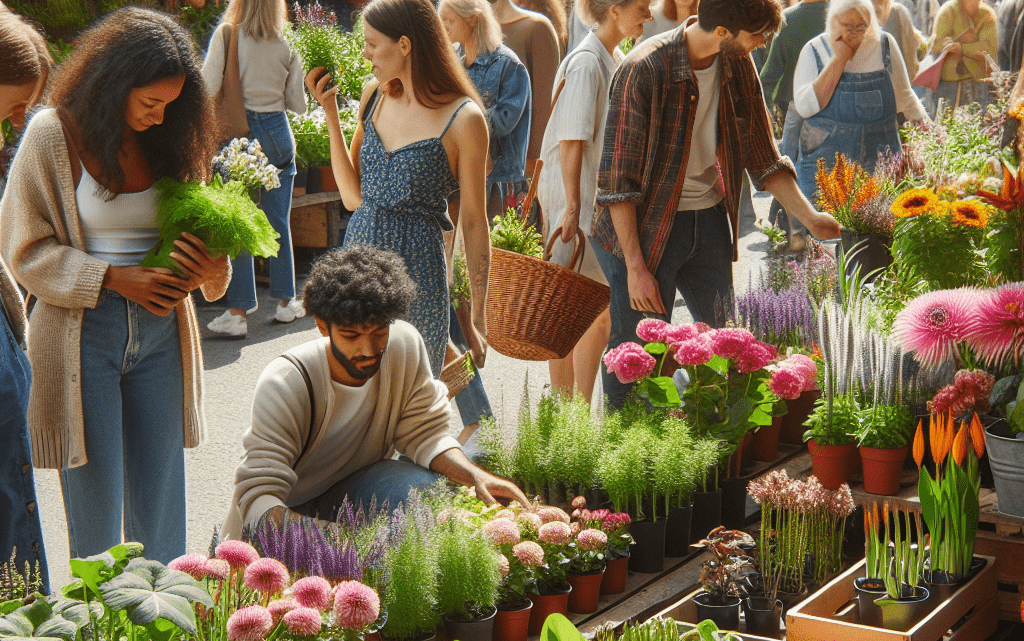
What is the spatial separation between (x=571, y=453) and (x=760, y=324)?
154cm

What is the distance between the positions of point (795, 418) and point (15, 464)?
241 cm

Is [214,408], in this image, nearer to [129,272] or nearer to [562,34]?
[129,272]

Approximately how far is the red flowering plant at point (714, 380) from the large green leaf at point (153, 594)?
1742 millimetres

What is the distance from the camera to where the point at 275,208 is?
660 cm

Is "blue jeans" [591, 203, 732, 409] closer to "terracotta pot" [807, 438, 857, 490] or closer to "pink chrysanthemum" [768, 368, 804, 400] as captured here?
"pink chrysanthemum" [768, 368, 804, 400]

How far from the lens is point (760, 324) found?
14.0 feet

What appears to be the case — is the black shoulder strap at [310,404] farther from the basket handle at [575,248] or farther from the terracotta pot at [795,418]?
the terracotta pot at [795,418]

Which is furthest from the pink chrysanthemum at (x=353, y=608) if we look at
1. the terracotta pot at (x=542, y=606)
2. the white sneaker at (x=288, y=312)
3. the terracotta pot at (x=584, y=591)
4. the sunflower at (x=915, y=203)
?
the white sneaker at (x=288, y=312)

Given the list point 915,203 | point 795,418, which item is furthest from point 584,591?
point 915,203

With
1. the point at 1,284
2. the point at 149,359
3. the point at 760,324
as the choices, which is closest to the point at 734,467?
the point at 760,324

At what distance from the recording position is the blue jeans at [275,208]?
21.0ft

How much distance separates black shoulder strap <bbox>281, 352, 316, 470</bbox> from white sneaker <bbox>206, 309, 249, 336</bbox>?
3830mm

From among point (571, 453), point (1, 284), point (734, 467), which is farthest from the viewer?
point (734, 467)

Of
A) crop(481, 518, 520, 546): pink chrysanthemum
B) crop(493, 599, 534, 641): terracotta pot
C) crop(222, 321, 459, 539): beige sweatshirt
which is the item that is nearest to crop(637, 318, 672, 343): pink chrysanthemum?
crop(222, 321, 459, 539): beige sweatshirt
